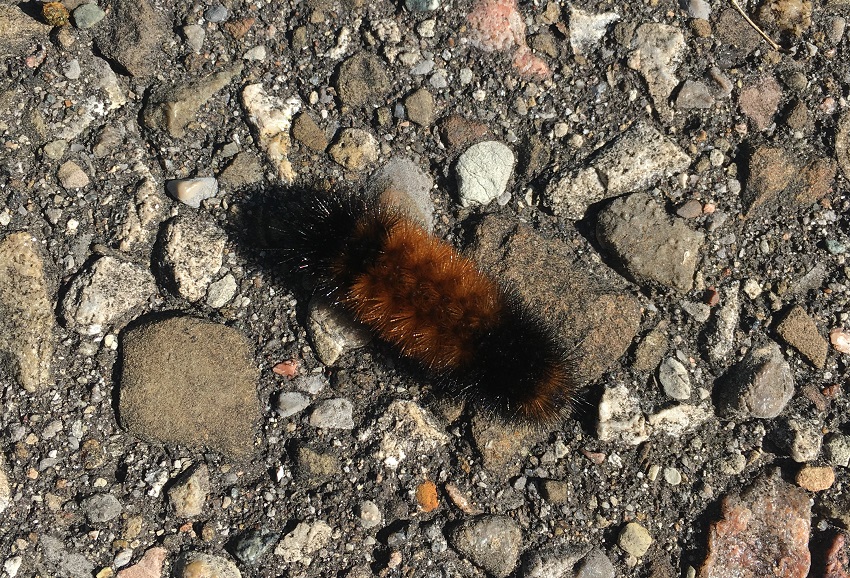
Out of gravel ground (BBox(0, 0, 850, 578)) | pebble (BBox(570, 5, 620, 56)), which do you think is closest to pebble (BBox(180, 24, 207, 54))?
gravel ground (BBox(0, 0, 850, 578))

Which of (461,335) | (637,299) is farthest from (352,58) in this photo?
(637,299)

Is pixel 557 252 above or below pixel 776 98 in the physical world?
below

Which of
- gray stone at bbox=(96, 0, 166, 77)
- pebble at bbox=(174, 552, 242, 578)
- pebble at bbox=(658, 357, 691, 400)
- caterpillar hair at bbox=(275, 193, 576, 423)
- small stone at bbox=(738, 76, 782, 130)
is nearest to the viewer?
caterpillar hair at bbox=(275, 193, 576, 423)

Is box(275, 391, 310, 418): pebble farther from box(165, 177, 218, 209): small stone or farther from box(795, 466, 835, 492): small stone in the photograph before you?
box(795, 466, 835, 492): small stone

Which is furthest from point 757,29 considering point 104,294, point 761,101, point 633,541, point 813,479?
point 104,294

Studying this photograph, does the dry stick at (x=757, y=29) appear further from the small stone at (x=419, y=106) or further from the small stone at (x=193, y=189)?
the small stone at (x=193, y=189)

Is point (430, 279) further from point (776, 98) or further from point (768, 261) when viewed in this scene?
point (776, 98)
